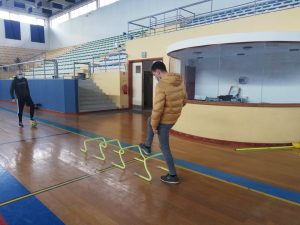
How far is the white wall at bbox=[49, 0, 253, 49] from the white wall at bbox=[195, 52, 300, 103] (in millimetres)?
4086

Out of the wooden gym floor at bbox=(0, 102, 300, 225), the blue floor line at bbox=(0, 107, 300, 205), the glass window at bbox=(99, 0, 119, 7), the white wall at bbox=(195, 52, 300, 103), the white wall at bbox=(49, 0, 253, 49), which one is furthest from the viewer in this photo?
the glass window at bbox=(99, 0, 119, 7)

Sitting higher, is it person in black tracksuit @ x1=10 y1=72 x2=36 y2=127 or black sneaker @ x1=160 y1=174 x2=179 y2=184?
person in black tracksuit @ x1=10 y1=72 x2=36 y2=127

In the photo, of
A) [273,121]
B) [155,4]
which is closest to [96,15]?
[155,4]

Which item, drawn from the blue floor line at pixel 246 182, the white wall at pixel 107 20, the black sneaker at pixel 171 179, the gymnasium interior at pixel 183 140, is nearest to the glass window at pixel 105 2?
the white wall at pixel 107 20

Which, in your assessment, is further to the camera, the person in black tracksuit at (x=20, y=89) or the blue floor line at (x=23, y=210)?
the person in black tracksuit at (x=20, y=89)

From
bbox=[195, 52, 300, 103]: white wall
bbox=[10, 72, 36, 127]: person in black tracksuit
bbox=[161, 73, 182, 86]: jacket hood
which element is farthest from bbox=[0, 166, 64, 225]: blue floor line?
bbox=[195, 52, 300, 103]: white wall

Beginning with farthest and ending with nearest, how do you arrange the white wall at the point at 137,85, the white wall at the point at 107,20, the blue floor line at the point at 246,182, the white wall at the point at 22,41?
the white wall at the point at 22,41, the white wall at the point at 107,20, the white wall at the point at 137,85, the blue floor line at the point at 246,182

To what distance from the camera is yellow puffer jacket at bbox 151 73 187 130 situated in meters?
2.80

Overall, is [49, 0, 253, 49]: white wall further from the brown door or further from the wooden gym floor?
the wooden gym floor

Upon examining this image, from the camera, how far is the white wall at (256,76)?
19.7ft

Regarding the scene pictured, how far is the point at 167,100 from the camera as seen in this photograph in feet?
9.28

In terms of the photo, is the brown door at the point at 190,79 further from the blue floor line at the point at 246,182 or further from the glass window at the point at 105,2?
the glass window at the point at 105,2

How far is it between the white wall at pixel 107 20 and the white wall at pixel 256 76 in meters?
4.09

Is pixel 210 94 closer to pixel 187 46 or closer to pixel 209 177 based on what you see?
pixel 187 46
